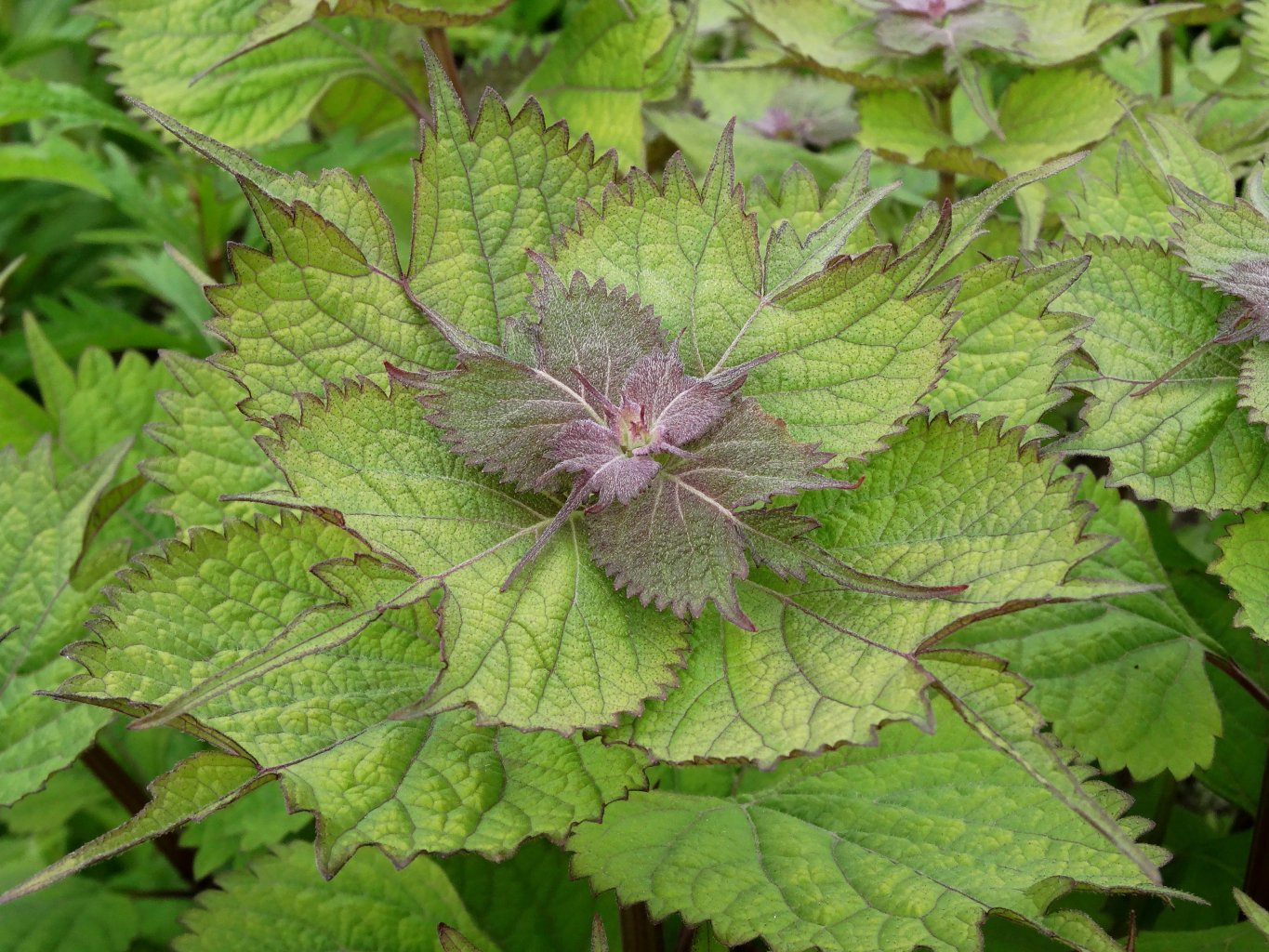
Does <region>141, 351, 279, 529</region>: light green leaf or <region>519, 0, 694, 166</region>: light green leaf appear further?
<region>519, 0, 694, 166</region>: light green leaf

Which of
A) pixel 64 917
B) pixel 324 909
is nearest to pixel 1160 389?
pixel 324 909

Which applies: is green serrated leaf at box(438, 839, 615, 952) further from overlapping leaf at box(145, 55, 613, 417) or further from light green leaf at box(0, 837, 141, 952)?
overlapping leaf at box(145, 55, 613, 417)

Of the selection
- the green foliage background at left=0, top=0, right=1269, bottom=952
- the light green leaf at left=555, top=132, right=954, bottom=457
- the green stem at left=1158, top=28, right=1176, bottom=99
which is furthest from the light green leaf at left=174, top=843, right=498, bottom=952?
the green stem at left=1158, top=28, right=1176, bottom=99

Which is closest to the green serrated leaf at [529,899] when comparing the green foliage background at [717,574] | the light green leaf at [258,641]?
the green foliage background at [717,574]

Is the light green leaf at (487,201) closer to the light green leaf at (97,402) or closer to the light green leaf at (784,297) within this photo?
the light green leaf at (784,297)

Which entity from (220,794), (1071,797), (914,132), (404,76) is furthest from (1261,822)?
(404,76)

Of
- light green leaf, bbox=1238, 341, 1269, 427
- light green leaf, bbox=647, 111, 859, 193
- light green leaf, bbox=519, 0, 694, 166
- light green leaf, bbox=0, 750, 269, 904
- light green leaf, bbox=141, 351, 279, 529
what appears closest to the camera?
light green leaf, bbox=0, 750, 269, 904

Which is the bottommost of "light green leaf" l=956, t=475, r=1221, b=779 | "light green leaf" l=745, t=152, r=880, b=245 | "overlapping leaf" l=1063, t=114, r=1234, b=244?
"light green leaf" l=956, t=475, r=1221, b=779

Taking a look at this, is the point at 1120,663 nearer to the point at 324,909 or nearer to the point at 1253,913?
the point at 1253,913
